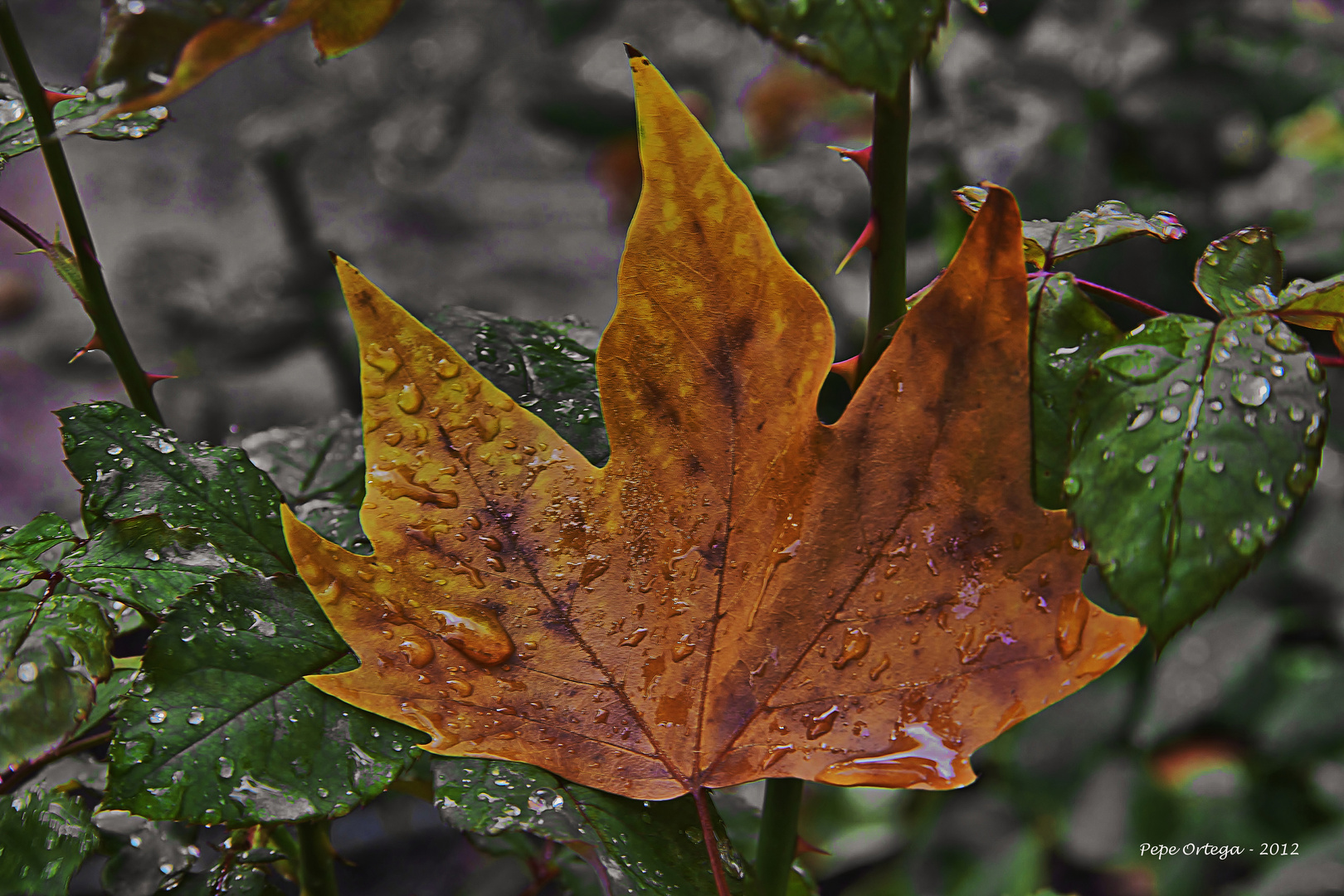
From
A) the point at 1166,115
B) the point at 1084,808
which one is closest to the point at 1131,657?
the point at 1084,808

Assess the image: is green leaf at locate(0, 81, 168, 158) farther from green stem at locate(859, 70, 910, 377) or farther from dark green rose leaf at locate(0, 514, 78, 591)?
green stem at locate(859, 70, 910, 377)

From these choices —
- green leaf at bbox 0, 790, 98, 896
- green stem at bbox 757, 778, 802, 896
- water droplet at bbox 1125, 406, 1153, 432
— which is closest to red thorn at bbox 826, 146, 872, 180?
water droplet at bbox 1125, 406, 1153, 432

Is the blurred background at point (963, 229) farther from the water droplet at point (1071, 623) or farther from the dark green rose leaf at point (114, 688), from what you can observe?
the water droplet at point (1071, 623)

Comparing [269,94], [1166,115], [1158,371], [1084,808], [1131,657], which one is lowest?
[1084,808]

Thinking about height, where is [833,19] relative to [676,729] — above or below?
above

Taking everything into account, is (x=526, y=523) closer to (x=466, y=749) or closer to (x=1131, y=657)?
(x=466, y=749)

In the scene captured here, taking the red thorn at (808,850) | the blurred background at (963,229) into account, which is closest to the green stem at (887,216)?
the red thorn at (808,850)
